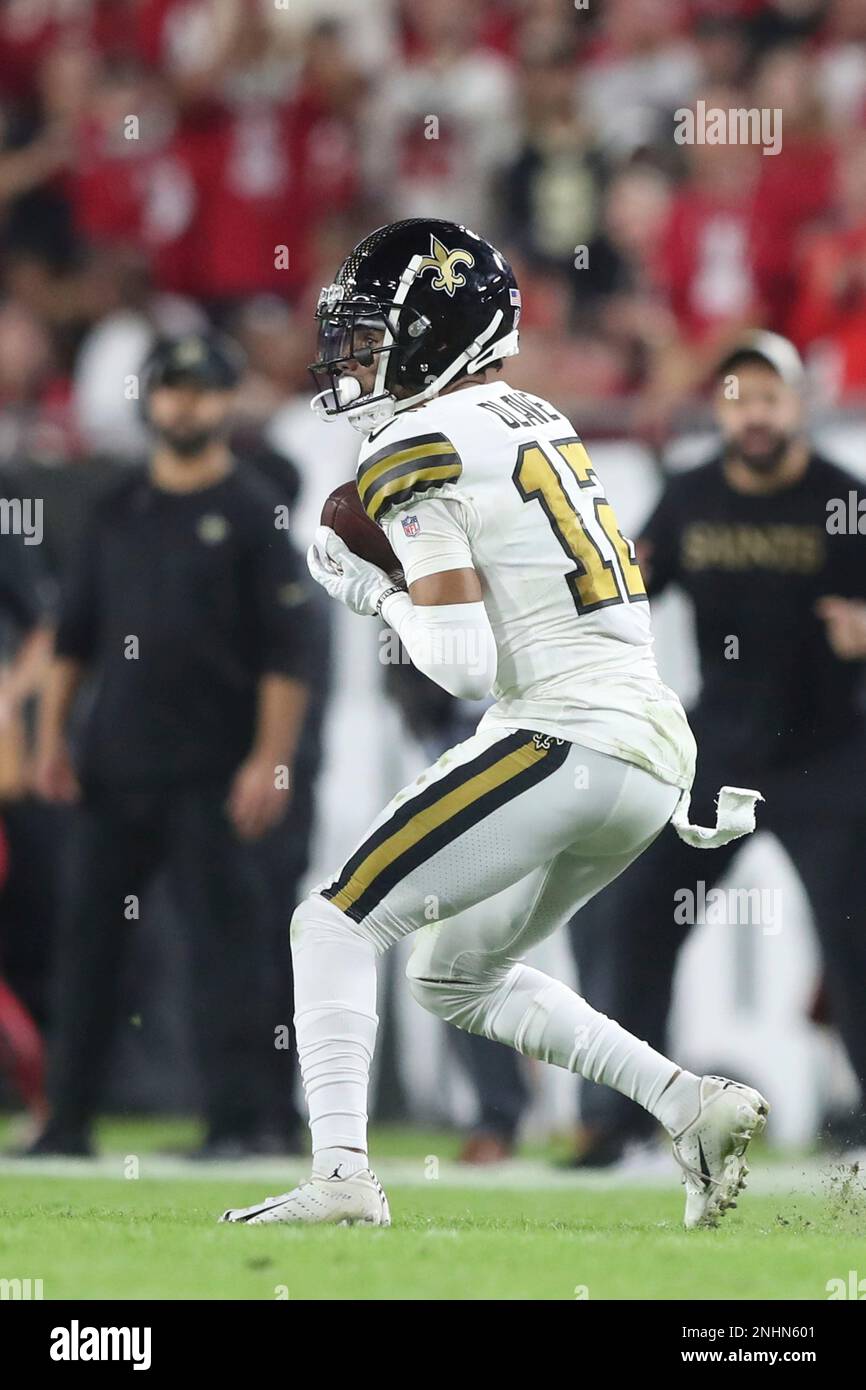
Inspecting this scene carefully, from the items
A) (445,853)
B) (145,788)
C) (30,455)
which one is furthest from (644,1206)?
(30,455)

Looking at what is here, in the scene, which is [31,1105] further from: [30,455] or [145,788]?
[30,455]

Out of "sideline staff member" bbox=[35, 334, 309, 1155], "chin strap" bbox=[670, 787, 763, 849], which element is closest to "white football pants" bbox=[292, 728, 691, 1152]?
"chin strap" bbox=[670, 787, 763, 849]

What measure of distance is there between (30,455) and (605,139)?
3086 millimetres

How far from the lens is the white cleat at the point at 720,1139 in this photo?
4.22 m

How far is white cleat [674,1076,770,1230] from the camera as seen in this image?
13.9 ft

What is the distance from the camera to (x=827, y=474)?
6051 mm

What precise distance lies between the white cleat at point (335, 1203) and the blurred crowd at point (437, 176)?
3881 millimetres

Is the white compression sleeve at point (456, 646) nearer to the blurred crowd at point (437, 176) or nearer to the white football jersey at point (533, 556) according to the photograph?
the white football jersey at point (533, 556)

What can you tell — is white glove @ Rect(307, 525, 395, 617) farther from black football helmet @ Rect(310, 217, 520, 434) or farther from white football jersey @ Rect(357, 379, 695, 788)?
black football helmet @ Rect(310, 217, 520, 434)

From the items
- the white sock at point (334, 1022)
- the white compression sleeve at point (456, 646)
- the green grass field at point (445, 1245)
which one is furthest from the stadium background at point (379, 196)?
the white compression sleeve at point (456, 646)

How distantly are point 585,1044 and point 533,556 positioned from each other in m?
0.98
